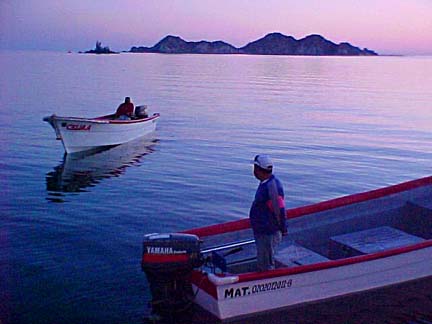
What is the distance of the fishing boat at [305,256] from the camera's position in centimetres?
729

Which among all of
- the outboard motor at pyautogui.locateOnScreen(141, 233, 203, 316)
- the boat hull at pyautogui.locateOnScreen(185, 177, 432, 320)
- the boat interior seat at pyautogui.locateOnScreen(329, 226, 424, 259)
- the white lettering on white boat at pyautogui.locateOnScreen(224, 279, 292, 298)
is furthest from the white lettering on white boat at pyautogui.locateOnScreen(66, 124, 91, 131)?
the white lettering on white boat at pyautogui.locateOnScreen(224, 279, 292, 298)

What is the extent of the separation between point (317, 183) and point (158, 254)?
9807 mm

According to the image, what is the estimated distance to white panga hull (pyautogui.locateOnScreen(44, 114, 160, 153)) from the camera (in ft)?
61.3

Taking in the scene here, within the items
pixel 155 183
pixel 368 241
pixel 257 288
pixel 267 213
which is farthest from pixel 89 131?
pixel 257 288

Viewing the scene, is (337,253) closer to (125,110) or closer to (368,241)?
(368,241)

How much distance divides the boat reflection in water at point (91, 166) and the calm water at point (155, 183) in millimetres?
50

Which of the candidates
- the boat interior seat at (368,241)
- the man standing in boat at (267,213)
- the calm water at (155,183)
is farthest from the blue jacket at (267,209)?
the boat interior seat at (368,241)

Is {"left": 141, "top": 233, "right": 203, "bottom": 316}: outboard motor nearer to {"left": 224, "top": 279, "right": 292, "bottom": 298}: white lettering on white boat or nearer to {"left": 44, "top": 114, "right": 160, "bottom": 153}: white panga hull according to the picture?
{"left": 224, "top": 279, "right": 292, "bottom": 298}: white lettering on white boat

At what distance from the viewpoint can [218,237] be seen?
8.63 metres

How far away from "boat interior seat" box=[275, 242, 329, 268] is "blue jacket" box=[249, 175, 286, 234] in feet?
3.12

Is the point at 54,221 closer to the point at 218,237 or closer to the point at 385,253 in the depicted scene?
the point at 218,237

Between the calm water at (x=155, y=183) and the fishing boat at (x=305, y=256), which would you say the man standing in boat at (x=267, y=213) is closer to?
the fishing boat at (x=305, y=256)

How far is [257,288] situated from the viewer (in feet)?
24.8

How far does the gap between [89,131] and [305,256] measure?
474 inches
